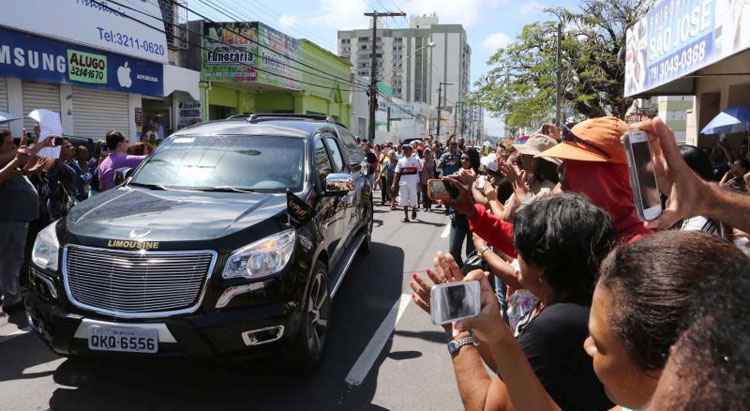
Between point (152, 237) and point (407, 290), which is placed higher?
point (152, 237)

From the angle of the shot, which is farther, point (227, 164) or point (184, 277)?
point (227, 164)

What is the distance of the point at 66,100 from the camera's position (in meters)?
15.0

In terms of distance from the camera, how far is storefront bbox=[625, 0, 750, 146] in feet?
21.1

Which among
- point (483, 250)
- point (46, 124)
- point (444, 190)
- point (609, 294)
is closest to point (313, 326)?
point (483, 250)

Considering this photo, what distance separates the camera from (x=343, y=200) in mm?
5598

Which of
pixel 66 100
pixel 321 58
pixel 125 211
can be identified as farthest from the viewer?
pixel 321 58

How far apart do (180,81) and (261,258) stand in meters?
18.7

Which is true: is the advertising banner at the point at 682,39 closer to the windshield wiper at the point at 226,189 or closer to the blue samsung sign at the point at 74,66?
the windshield wiper at the point at 226,189

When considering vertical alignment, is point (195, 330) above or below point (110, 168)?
below

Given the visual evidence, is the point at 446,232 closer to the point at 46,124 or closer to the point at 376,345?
the point at 376,345

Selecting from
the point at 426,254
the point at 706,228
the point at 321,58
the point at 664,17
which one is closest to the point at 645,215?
the point at 706,228

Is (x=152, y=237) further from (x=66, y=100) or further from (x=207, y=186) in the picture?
(x=66, y=100)

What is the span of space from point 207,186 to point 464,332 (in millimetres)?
3347

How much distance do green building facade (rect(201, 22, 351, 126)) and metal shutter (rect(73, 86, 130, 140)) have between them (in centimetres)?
493
